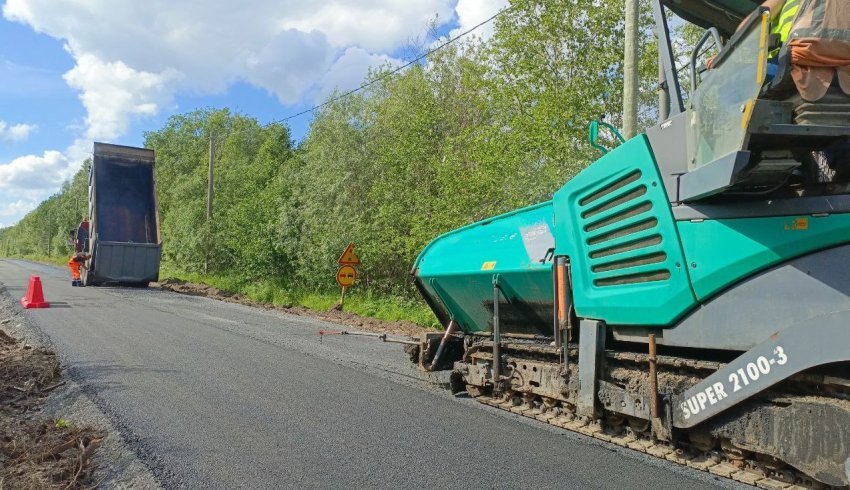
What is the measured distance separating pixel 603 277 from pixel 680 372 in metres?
0.82

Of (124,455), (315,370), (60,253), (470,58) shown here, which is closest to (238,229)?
(470,58)

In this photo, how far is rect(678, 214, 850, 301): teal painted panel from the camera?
10.3 ft

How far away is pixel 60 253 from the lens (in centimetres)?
6694

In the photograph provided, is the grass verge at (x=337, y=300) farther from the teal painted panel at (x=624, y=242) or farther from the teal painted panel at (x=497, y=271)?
the teal painted panel at (x=624, y=242)

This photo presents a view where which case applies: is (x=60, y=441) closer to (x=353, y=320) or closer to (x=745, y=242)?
(x=745, y=242)

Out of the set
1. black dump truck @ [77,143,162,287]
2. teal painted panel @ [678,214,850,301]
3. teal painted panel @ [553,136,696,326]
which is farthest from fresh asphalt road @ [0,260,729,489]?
black dump truck @ [77,143,162,287]

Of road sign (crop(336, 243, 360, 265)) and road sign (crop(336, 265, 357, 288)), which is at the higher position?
road sign (crop(336, 243, 360, 265))

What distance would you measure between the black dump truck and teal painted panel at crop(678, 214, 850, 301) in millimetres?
18511

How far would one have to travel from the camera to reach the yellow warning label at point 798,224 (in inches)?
126

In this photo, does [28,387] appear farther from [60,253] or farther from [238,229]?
[60,253]

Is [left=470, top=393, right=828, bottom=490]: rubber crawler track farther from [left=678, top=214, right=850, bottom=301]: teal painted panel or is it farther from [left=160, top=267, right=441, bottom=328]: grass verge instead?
[left=160, top=267, right=441, bottom=328]: grass verge

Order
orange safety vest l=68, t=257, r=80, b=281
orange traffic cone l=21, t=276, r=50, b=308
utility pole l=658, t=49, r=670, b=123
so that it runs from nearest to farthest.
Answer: utility pole l=658, t=49, r=670, b=123, orange traffic cone l=21, t=276, r=50, b=308, orange safety vest l=68, t=257, r=80, b=281

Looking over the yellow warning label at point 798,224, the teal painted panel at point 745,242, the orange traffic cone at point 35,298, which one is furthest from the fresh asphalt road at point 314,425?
the orange traffic cone at point 35,298

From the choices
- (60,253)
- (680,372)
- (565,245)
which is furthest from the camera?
(60,253)
